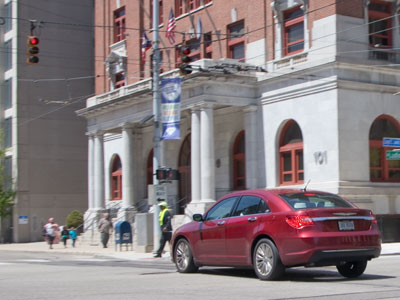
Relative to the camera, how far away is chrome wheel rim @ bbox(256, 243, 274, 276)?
1270 centimetres

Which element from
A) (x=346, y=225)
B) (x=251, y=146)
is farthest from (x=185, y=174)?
(x=346, y=225)

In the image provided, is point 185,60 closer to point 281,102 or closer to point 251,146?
point 281,102

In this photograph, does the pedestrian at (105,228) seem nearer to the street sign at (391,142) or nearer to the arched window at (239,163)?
the arched window at (239,163)

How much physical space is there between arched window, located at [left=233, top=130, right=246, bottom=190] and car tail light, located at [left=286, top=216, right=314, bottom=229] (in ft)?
78.4

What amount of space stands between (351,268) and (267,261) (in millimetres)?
1771

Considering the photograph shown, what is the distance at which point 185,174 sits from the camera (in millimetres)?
40719

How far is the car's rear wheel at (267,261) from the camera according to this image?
41.1 ft

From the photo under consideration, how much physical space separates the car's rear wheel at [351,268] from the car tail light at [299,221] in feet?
4.71

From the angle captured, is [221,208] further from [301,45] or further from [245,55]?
[245,55]

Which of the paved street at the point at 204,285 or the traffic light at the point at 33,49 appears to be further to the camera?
the traffic light at the point at 33,49

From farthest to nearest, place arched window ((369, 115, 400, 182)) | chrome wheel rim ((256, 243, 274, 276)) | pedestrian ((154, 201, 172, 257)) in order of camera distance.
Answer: arched window ((369, 115, 400, 182)), pedestrian ((154, 201, 172, 257)), chrome wheel rim ((256, 243, 274, 276))

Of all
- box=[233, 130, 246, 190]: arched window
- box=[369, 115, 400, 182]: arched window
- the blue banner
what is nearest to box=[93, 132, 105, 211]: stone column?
box=[233, 130, 246, 190]: arched window

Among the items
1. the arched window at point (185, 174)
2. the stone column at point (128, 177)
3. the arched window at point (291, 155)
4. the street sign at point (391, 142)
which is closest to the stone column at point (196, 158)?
the arched window at point (291, 155)

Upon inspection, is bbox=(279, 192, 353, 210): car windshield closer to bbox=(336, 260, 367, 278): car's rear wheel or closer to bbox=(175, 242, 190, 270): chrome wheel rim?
bbox=(336, 260, 367, 278): car's rear wheel
